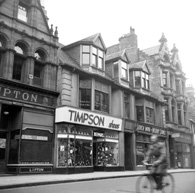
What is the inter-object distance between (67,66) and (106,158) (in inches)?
347

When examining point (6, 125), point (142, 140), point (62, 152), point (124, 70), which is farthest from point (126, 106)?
point (6, 125)

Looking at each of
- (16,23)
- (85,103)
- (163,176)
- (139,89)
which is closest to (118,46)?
(139,89)

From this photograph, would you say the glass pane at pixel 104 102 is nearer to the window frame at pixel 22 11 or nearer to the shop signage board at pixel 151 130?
the shop signage board at pixel 151 130

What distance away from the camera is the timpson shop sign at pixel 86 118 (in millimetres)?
19094

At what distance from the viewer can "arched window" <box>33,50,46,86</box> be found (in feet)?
64.2

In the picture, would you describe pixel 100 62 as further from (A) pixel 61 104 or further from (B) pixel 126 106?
(A) pixel 61 104

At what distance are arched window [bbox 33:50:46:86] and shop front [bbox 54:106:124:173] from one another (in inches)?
106

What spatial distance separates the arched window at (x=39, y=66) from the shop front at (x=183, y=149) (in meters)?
19.8

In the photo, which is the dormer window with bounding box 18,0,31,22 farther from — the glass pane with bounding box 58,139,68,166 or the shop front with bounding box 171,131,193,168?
the shop front with bounding box 171,131,193,168

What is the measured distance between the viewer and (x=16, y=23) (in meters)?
18.9

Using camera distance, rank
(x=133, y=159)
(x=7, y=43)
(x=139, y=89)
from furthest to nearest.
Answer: (x=139, y=89)
(x=133, y=159)
(x=7, y=43)

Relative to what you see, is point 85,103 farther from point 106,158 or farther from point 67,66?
point 106,158

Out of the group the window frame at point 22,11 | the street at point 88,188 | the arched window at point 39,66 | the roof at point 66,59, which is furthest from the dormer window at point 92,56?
the street at point 88,188

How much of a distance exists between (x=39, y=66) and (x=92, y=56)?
5526 mm
